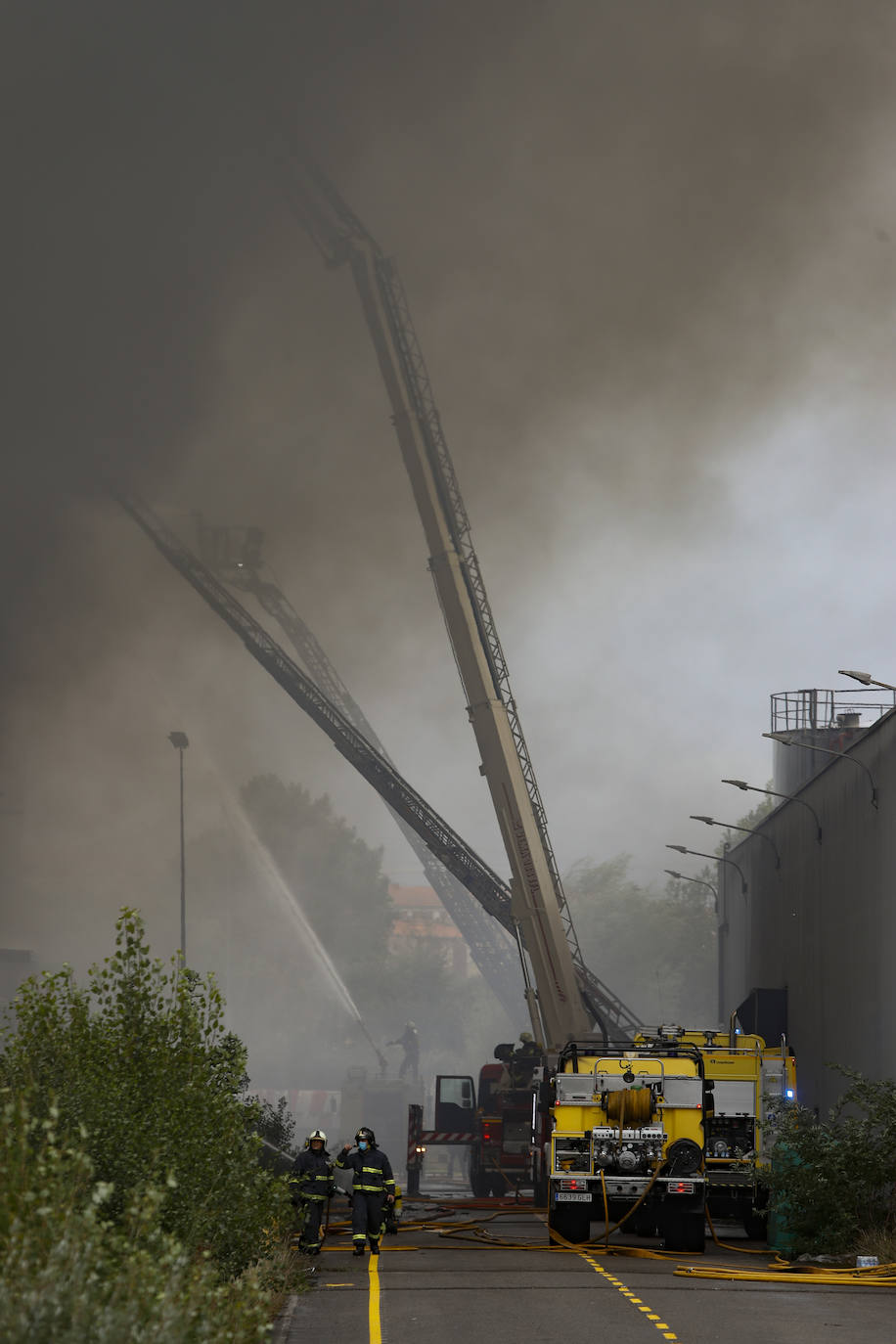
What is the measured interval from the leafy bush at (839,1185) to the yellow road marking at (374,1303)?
5.28 m

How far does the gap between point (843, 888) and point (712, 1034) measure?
275 inches

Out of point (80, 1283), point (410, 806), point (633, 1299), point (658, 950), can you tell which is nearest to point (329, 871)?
point (658, 950)

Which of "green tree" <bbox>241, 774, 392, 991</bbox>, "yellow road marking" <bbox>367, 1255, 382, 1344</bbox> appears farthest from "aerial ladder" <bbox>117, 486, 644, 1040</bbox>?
"green tree" <bbox>241, 774, 392, 991</bbox>

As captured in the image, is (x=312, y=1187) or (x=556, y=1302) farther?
(x=312, y=1187)

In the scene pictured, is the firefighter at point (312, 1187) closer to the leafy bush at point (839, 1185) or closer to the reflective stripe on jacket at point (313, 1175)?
the reflective stripe on jacket at point (313, 1175)

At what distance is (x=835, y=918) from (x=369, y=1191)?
16040 millimetres

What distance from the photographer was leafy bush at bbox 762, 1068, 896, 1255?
18.7 meters

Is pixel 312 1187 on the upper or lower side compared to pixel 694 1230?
upper

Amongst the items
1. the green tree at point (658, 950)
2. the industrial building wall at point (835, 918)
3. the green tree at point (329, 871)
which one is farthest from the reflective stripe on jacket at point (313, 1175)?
the green tree at point (658, 950)

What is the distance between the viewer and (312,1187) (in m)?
17.5

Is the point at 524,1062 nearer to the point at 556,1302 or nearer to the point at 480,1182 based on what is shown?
the point at 480,1182

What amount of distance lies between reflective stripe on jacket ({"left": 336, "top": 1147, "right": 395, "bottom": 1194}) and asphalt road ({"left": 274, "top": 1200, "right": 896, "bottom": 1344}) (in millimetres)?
773

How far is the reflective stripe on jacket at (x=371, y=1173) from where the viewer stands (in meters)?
17.8

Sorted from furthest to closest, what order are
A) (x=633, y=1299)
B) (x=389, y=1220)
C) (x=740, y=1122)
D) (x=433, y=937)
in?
(x=433, y=937) < (x=740, y=1122) < (x=389, y=1220) < (x=633, y=1299)
